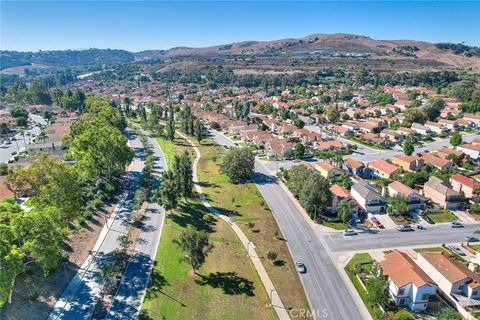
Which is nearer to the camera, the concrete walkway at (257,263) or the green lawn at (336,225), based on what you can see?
the concrete walkway at (257,263)

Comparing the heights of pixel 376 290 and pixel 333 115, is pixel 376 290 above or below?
below

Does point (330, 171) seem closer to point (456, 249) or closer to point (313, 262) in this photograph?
point (456, 249)

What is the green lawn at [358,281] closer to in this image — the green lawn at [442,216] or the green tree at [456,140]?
the green lawn at [442,216]

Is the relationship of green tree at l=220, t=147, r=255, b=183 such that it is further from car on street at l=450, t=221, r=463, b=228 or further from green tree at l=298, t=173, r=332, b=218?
car on street at l=450, t=221, r=463, b=228

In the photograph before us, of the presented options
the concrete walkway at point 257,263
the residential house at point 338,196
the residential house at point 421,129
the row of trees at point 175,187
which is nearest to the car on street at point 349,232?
the residential house at point 338,196

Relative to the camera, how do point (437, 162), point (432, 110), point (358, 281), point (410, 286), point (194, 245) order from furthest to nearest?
point (432, 110) < point (437, 162) < point (358, 281) < point (194, 245) < point (410, 286)

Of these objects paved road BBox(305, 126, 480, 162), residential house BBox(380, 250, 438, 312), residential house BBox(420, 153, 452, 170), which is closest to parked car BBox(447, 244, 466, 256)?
residential house BBox(380, 250, 438, 312)

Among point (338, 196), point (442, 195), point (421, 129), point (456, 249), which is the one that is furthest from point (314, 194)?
point (421, 129)
